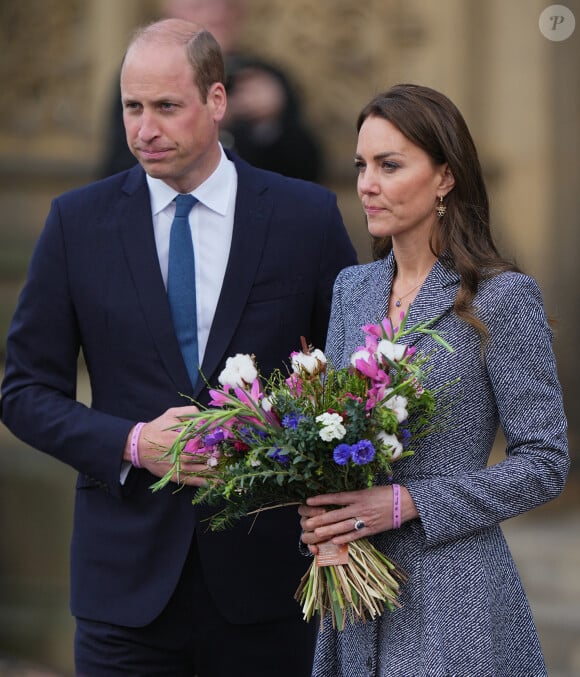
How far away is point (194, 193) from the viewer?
3230 millimetres

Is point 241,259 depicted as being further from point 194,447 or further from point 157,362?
point 194,447

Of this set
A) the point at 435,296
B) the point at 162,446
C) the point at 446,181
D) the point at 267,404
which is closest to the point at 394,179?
the point at 446,181

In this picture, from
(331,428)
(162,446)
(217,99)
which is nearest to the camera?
(331,428)

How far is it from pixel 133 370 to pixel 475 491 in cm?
89

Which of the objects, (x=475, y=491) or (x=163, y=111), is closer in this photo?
(x=475, y=491)

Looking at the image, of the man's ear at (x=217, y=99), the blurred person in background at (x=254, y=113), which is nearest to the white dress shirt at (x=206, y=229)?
the man's ear at (x=217, y=99)

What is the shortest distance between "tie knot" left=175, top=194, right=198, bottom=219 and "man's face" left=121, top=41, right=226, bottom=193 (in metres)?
0.05

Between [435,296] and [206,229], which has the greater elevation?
[206,229]

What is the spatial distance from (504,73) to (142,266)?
6.94ft

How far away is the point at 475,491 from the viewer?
2637mm

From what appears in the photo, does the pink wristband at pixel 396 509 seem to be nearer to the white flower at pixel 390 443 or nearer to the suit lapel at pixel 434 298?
the white flower at pixel 390 443

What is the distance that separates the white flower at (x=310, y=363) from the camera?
8.50 feet

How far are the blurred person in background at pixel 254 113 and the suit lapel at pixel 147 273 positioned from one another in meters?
1.84

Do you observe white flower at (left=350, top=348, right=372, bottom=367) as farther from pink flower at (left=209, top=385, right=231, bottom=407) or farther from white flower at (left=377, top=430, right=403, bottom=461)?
pink flower at (left=209, top=385, right=231, bottom=407)
